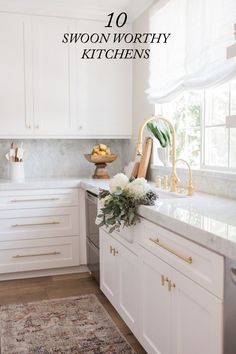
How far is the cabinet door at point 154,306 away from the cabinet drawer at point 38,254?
158 cm

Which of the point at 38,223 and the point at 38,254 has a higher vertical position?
the point at 38,223

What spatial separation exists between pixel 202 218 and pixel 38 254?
2.22 meters

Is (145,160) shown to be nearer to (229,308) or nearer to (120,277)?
(120,277)

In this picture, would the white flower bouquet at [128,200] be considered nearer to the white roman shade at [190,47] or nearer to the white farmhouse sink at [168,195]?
the white farmhouse sink at [168,195]

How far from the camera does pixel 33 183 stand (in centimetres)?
341

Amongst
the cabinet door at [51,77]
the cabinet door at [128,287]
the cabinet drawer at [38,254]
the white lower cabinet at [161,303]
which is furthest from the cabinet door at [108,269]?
the cabinet door at [51,77]

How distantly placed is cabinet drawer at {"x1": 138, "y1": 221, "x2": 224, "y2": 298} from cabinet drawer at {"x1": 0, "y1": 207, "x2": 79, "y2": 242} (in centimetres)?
163

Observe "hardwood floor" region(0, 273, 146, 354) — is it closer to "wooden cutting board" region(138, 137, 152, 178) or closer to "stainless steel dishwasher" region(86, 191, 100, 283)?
"stainless steel dishwasher" region(86, 191, 100, 283)

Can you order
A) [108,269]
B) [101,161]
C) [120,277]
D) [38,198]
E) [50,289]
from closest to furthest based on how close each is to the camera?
[120,277] → [108,269] → [50,289] → [38,198] → [101,161]

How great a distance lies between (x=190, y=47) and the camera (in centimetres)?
257

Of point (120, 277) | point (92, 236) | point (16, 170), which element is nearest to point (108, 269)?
point (120, 277)

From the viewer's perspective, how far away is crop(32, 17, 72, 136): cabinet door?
Answer: 11.6 ft

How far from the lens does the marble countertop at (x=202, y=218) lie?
1301mm

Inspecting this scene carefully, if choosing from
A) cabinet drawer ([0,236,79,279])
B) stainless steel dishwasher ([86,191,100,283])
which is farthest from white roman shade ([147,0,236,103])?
cabinet drawer ([0,236,79,279])
